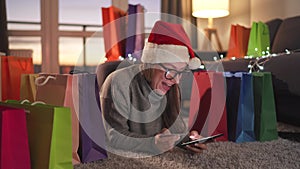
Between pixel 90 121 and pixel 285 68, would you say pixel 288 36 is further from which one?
pixel 90 121

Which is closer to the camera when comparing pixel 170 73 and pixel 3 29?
pixel 170 73

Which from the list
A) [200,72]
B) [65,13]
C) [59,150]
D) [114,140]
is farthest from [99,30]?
[59,150]

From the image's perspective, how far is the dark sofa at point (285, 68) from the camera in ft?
4.93

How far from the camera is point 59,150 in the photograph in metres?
0.80

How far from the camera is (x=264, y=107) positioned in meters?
1.40

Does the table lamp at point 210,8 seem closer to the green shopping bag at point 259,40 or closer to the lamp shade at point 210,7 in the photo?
the lamp shade at point 210,7

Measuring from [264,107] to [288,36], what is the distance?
1084 millimetres

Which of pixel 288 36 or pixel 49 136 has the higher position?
pixel 288 36

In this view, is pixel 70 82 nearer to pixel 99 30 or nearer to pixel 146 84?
pixel 146 84

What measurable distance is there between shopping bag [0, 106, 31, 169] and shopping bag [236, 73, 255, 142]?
0.93m

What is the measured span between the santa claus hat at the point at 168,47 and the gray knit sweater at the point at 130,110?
10cm

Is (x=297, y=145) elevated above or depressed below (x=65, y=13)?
below

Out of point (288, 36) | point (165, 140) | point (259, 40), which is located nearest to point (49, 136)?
point (165, 140)

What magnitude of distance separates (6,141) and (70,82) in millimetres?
387
